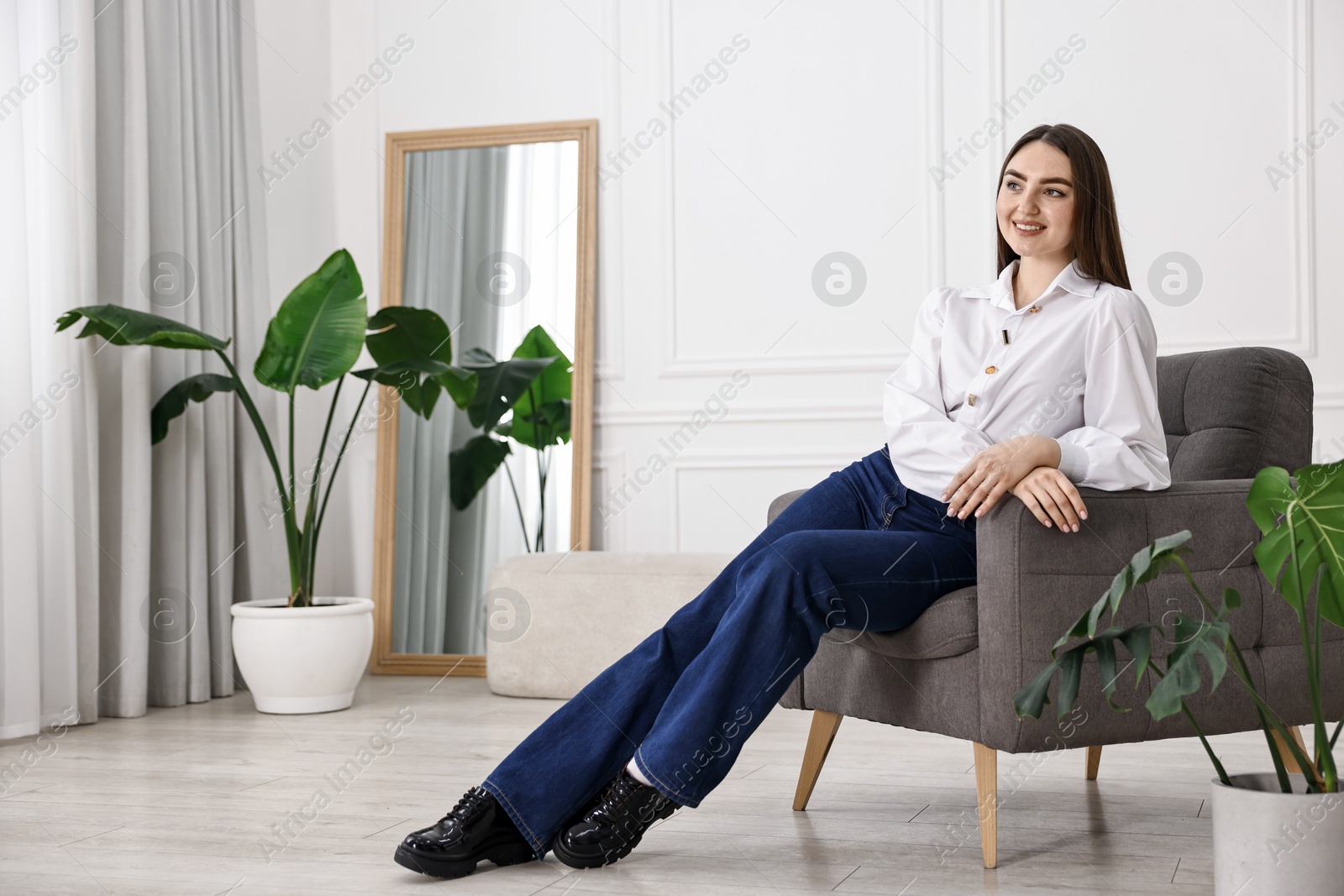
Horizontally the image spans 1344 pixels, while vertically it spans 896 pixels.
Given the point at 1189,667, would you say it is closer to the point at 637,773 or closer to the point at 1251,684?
the point at 1251,684

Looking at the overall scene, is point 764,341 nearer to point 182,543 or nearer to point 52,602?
point 182,543

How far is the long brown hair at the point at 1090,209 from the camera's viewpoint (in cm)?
185

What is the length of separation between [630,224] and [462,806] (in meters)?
2.50

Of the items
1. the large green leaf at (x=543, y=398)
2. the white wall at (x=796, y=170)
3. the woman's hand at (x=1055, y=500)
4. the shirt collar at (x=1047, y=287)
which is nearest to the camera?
the woman's hand at (x=1055, y=500)

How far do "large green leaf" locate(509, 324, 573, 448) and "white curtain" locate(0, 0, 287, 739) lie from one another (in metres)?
0.76

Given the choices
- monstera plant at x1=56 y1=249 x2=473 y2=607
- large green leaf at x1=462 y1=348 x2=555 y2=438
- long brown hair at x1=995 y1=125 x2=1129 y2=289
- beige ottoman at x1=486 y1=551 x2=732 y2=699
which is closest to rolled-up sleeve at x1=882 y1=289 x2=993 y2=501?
long brown hair at x1=995 y1=125 x2=1129 y2=289

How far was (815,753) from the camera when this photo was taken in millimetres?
2035

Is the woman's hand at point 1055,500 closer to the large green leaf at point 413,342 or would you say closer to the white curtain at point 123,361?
the large green leaf at point 413,342

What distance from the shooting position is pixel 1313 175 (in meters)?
3.36

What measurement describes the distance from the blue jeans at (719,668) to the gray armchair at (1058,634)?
3.2 inches

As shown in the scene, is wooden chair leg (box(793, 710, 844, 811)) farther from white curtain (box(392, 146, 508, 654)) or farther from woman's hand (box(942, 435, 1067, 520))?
white curtain (box(392, 146, 508, 654))

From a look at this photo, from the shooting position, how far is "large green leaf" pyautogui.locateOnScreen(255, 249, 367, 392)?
317cm

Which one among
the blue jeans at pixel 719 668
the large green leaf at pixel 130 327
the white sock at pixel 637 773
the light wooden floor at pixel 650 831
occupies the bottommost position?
the light wooden floor at pixel 650 831

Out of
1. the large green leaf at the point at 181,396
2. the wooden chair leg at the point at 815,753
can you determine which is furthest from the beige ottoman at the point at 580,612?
the wooden chair leg at the point at 815,753
